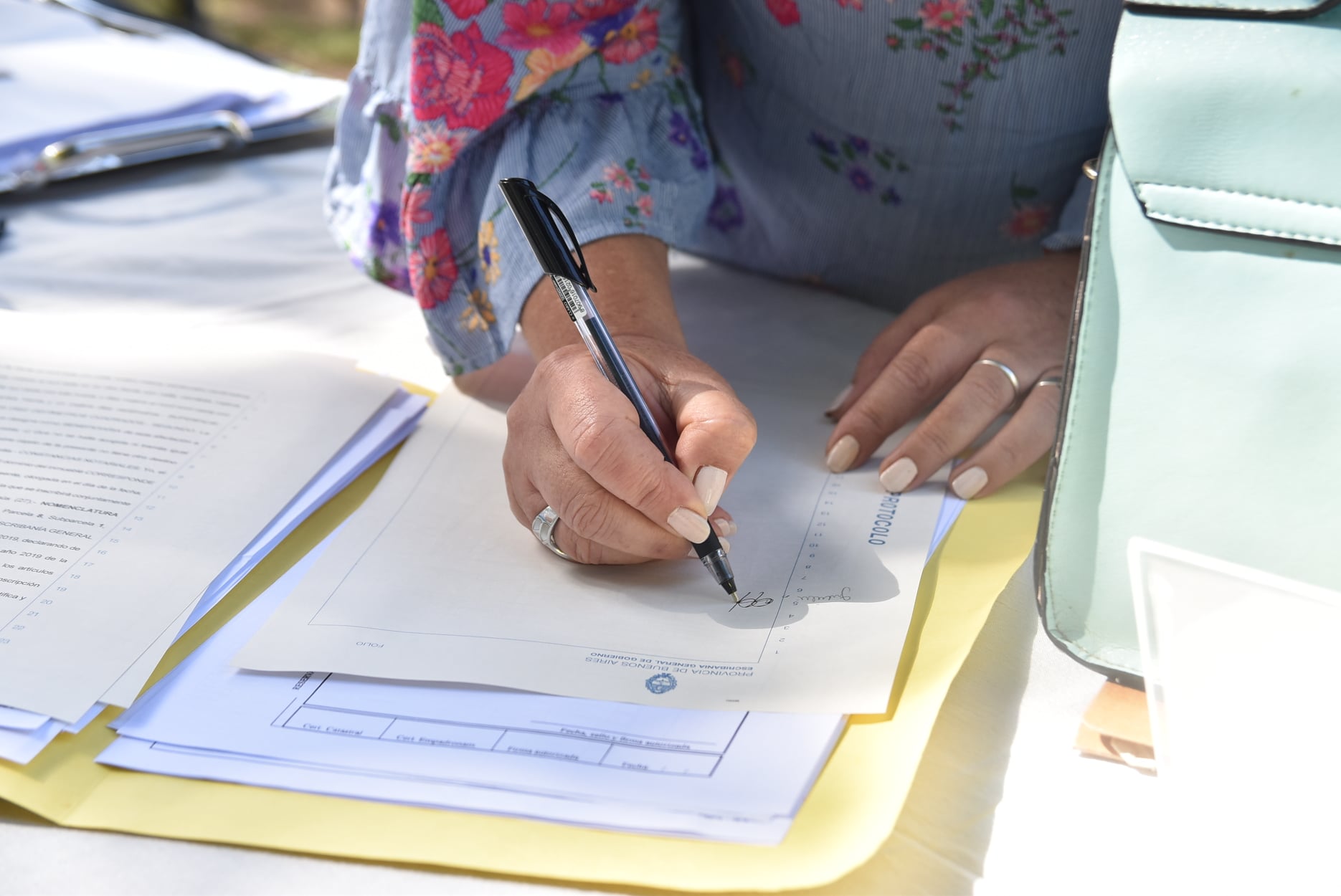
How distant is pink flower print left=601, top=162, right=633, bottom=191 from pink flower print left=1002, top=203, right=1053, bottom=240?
0.27m

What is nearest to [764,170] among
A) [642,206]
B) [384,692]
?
[642,206]

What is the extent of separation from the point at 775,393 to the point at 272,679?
36 centimetres

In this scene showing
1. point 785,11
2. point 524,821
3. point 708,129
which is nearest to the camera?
point 524,821

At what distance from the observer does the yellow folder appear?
1.13ft

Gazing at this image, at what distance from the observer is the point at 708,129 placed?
82 centimetres

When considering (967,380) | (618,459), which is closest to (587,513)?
(618,459)

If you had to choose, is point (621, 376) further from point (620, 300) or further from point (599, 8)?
point (599, 8)

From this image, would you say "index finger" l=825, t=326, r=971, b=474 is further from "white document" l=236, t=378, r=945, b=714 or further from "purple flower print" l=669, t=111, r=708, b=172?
"purple flower print" l=669, t=111, r=708, b=172

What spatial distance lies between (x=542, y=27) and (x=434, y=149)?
0.32 ft

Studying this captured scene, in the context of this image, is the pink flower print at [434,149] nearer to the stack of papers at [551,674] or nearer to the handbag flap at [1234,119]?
the stack of papers at [551,674]

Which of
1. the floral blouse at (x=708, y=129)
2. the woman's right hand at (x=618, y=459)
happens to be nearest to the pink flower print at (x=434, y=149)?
the floral blouse at (x=708, y=129)

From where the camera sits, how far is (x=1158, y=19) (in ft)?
1.38

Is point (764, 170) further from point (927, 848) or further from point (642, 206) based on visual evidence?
point (927, 848)

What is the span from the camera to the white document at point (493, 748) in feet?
1.21
